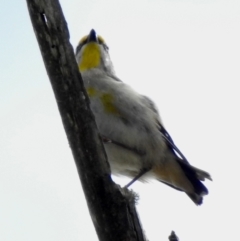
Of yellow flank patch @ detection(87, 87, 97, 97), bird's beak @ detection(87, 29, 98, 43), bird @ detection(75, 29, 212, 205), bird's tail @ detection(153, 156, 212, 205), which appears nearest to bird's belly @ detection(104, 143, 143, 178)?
bird @ detection(75, 29, 212, 205)

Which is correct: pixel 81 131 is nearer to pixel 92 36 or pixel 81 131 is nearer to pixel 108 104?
pixel 108 104

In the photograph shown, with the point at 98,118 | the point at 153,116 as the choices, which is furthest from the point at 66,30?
the point at 153,116

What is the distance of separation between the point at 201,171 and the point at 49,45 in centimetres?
320

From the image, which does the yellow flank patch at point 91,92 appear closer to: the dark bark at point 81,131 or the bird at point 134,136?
the bird at point 134,136

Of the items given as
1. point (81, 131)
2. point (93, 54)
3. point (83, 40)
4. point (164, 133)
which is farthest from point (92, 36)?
point (81, 131)

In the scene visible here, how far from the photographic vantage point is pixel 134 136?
6184 millimetres

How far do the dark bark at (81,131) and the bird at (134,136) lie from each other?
2.25 metres

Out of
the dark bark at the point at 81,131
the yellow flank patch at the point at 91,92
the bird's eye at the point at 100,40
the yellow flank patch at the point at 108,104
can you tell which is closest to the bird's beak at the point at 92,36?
the bird's eye at the point at 100,40

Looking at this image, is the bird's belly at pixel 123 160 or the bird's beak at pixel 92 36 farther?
the bird's beak at pixel 92 36

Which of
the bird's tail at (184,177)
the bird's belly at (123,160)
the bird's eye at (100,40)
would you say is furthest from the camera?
the bird's eye at (100,40)

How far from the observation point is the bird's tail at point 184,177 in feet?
22.0

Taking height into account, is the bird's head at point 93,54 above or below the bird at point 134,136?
above

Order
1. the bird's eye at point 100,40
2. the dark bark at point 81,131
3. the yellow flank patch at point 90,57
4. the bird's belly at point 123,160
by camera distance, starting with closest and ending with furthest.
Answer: the dark bark at point 81,131 < the bird's belly at point 123,160 < the yellow flank patch at point 90,57 < the bird's eye at point 100,40

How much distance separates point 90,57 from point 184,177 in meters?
1.76
